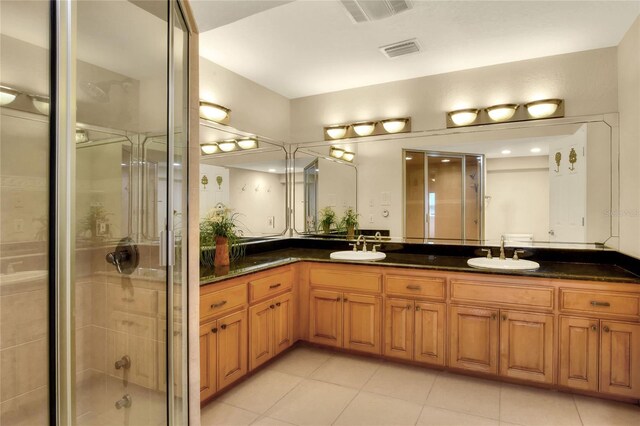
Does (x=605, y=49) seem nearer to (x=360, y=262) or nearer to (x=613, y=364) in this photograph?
(x=613, y=364)

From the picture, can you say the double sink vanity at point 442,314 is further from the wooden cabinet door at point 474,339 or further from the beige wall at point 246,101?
the beige wall at point 246,101

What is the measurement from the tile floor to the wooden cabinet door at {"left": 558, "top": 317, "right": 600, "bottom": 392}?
137mm

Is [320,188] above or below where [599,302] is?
above

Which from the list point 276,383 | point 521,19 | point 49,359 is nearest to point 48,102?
point 49,359

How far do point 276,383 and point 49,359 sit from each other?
1.96m

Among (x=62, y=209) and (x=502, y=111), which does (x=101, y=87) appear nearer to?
(x=62, y=209)

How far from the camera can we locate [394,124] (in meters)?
3.44

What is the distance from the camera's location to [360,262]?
295 cm

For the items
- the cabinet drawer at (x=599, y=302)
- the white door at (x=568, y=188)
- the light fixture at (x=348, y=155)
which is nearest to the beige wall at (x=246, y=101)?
the light fixture at (x=348, y=155)

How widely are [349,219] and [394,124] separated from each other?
3.42 ft

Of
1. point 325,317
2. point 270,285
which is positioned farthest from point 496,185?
point 270,285

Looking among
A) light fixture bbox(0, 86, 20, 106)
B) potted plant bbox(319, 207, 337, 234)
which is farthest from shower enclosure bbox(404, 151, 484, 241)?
light fixture bbox(0, 86, 20, 106)

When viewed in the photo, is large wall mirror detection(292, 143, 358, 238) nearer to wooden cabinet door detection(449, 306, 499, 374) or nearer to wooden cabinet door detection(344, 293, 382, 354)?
wooden cabinet door detection(344, 293, 382, 354)

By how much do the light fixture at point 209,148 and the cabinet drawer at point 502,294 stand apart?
2.16 m
